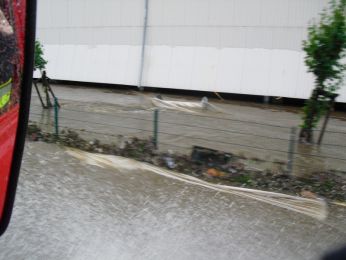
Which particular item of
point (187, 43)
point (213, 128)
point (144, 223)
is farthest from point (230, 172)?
point (187, 43)

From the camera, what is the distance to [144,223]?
15.6 ft

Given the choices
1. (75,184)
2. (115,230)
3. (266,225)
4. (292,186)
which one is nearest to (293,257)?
(266,225)

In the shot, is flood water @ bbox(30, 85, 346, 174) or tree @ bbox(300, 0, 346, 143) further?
tree @ bbox(300, 0, 346, 143)

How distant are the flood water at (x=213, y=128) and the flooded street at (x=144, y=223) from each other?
6.73 feet

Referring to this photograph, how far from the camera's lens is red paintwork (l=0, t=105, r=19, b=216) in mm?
1531

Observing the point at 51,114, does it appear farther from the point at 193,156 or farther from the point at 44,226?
the point at 44,226

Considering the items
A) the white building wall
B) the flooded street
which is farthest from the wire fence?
the white building wall

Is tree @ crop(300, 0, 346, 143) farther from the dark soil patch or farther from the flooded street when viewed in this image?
the flooded street

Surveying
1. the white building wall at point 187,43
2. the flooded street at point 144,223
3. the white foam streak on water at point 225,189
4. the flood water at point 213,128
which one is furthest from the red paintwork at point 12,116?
the white building wall at point 187,43

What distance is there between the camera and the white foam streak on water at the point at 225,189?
5574 millimetres

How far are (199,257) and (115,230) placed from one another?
94cm

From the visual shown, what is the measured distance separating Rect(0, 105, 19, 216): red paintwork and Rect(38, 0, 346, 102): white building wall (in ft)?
54.9

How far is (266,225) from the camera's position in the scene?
4938mm

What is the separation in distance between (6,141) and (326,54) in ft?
26.0
